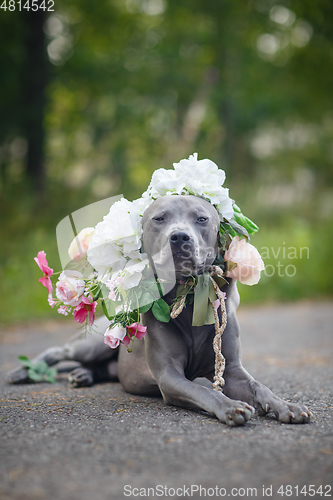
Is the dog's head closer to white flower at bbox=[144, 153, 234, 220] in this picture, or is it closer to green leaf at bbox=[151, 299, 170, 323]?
white flower at bbox=[144, 153, 234, 220]

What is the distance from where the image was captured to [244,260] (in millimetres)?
2785

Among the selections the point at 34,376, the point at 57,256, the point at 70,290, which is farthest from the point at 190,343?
the point at 57,256

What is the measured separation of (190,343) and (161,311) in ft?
0.96

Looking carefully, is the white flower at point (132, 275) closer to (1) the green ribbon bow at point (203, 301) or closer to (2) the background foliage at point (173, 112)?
(1) the green ribbon bow at point (203, 301)

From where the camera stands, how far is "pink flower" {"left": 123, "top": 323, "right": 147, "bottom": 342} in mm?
2758

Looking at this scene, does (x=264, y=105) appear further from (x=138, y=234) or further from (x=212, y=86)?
(x=138, y=234)

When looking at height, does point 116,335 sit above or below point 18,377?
above

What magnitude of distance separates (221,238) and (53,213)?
8.81 metres

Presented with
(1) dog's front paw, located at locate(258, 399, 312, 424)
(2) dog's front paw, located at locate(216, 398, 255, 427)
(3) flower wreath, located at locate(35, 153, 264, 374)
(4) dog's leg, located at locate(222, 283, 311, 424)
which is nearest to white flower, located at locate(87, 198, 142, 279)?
(3) flower wreath, located at locate(35, 153, 264, 374)

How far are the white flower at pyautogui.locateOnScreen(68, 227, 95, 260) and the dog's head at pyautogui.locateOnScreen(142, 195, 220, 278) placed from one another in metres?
0.43

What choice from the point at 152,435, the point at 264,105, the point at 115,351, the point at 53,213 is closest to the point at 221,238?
the point at 152,435

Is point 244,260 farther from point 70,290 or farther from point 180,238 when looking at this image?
point 70,290

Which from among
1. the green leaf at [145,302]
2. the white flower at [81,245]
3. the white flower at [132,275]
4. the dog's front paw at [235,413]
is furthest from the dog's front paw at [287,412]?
the white flower at [81,245]

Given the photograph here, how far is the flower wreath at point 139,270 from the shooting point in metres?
2.75
